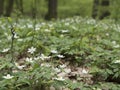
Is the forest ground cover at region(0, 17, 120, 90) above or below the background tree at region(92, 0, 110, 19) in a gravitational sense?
above

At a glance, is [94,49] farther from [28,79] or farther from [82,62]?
[28,79]

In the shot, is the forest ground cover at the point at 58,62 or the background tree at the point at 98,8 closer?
the forest ground cover at the point at 58,62

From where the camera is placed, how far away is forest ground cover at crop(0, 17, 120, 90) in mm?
2977

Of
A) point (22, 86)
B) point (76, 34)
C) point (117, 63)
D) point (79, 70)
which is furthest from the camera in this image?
point (76, 34)

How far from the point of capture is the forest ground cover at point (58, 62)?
298 centimetres

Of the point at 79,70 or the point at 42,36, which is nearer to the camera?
the point at 79,70

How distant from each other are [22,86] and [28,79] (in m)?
0.17

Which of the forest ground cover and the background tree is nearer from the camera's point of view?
the forest ground cover

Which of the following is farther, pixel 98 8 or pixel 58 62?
pixel 98 8

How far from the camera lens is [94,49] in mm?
4438

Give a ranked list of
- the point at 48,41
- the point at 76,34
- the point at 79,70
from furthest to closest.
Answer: the point at 76,34 → the point at 48,41 → the point at 79,70

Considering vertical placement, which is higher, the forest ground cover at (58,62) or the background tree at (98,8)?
the forest ground cover at (58,62)

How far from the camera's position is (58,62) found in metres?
4.10

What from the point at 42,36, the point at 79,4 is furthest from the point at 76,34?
the point at 79,4
